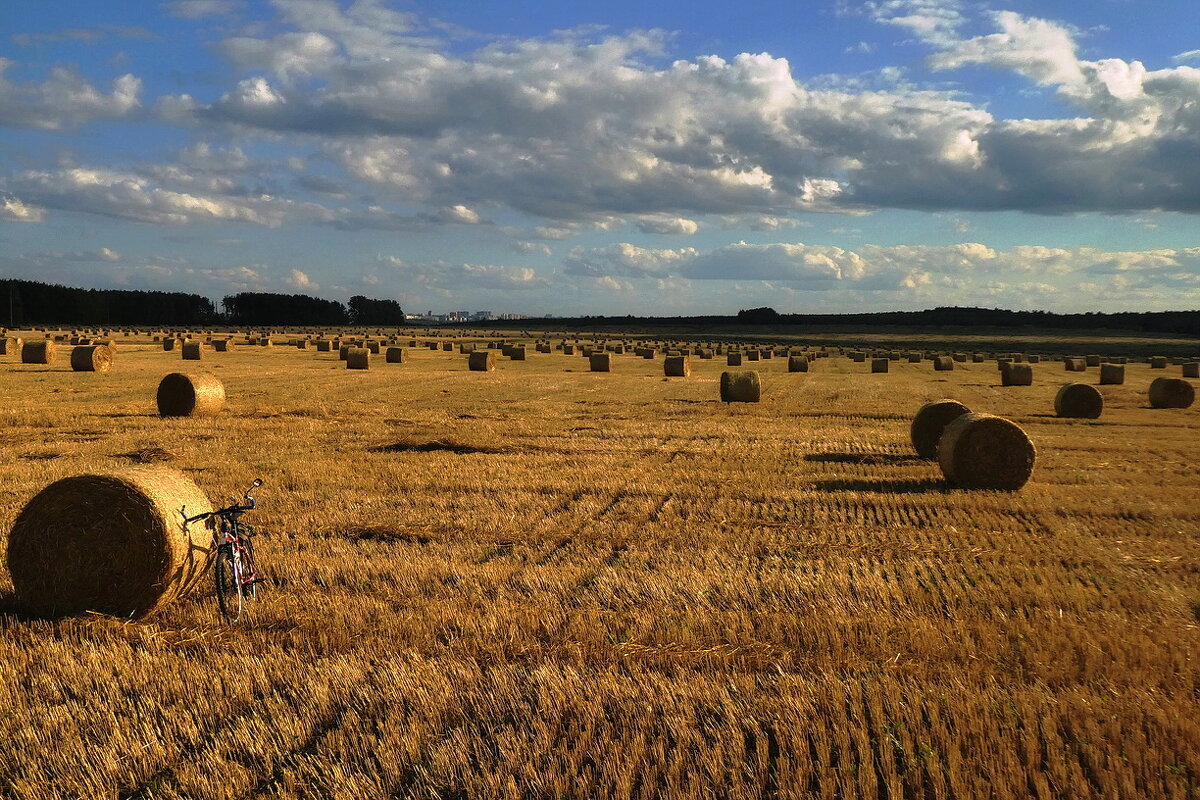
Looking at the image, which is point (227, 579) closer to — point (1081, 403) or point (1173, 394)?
point (1081, 403)

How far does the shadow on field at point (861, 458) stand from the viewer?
18500mm

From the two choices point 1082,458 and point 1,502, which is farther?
point 1082,458

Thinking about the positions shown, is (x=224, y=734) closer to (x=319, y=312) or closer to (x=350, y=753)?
(x=350, y=753)

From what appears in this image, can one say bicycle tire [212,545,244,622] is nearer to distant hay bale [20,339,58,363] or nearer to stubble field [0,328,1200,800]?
stubble field [0,328,1200,800]

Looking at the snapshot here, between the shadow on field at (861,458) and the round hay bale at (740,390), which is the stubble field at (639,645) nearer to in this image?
the shadow on field at (861,458)

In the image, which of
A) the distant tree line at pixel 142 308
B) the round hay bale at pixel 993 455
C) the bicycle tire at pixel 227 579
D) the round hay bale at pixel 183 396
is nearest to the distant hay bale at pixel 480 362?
the round hay bale at pixel 183 396

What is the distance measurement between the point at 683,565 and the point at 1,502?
32.0ft

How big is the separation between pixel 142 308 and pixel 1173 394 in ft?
593

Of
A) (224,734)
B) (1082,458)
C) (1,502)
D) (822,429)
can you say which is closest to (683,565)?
(224,734)

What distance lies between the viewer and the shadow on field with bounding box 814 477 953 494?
49.8 ft

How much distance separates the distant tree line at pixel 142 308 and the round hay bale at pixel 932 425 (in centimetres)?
14491

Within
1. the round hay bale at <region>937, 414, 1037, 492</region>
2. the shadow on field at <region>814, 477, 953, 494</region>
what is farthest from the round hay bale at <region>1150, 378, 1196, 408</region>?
the shadow on field at <region>814, 477, 953, 494</region>

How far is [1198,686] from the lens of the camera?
22.9ft

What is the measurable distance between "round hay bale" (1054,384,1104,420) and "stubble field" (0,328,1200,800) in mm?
11561
